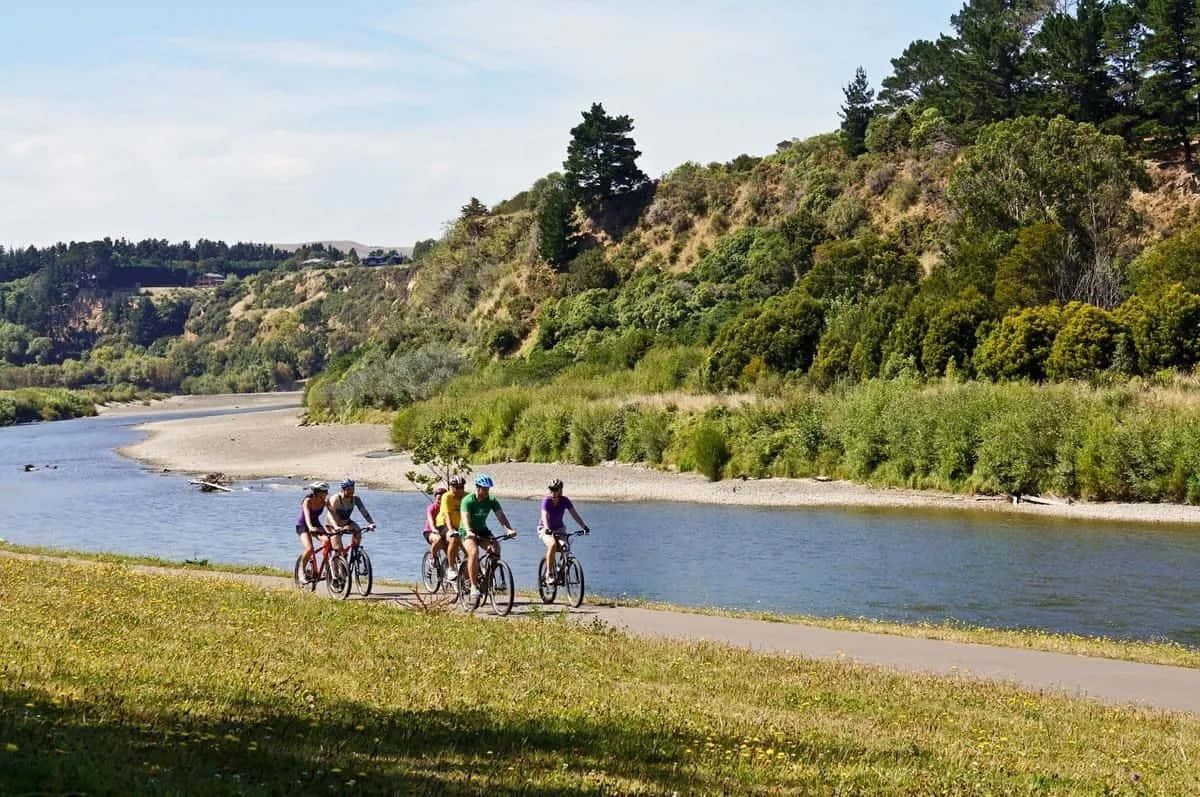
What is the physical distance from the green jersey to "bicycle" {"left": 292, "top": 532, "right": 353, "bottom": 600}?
2.69 metres

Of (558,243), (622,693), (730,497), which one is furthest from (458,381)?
(622,693)

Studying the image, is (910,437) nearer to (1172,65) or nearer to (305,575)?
(305,575)

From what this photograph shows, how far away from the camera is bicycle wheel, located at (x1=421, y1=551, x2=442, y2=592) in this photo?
65.5 feet

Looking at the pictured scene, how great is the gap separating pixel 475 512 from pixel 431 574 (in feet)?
6.92

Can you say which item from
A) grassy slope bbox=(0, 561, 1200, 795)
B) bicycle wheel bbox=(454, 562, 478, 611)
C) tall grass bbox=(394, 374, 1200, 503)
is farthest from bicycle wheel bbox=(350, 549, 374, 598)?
tall grass bbox=(394, 374, 1200, 503)

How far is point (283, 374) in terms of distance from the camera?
197750mm

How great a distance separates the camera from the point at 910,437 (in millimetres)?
46844

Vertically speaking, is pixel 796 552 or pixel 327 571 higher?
pixel 327 571

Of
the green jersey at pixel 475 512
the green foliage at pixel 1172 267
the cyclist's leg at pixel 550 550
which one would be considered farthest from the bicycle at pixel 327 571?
the green foliage at pixel 1172 267

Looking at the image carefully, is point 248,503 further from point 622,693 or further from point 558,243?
point 558,243

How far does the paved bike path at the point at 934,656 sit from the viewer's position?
13.9 meters

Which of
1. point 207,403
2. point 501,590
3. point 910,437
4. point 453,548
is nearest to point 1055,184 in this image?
point 910,437

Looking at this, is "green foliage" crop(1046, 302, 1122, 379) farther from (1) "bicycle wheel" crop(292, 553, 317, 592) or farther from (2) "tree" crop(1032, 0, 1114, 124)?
(1) "bicycle wheel" crop(292, 553, 317, 592)

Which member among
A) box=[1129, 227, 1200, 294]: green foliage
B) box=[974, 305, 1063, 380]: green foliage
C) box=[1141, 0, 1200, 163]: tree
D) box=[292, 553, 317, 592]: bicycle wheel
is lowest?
box=[292, 553, 317, 592]: bicycle wheel
